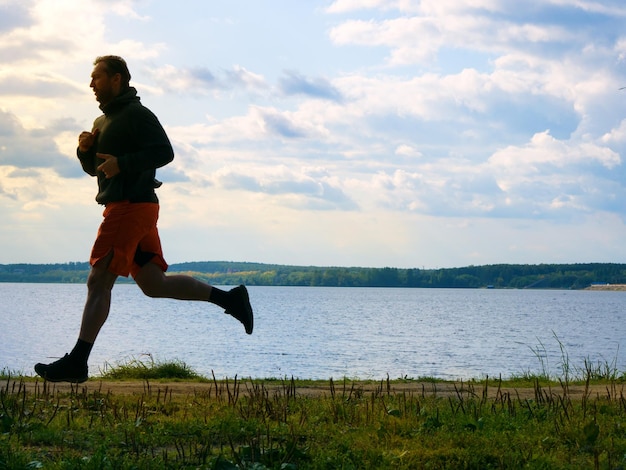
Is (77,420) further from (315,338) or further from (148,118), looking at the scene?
(315,338)

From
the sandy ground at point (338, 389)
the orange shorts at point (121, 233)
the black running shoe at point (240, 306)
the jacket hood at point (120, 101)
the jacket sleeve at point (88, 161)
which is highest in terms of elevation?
the jacket hood at point (120, 101)

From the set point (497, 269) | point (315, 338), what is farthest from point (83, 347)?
point (497, 269)

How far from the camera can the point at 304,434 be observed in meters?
5.58

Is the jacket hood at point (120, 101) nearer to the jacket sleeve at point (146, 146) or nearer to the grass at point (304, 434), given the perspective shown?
the jacket sleeve at point (146, 146)

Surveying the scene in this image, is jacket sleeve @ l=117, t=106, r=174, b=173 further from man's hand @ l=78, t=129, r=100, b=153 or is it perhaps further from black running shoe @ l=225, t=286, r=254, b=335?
black running shoe @ l=225, t=286, r=254, b=335

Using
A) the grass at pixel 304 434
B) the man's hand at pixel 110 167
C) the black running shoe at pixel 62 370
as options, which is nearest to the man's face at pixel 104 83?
the man's hand at pixel 110 167

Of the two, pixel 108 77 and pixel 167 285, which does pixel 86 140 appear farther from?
pixel 167 285

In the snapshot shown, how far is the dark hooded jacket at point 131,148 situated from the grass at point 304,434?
5.52 feet

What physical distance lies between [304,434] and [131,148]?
2643mm

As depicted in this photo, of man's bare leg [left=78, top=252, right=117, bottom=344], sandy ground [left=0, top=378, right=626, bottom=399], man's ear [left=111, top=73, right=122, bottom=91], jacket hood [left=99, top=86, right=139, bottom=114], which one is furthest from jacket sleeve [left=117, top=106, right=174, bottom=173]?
sandy ground [left=0, top=378, right=626, bottom=399]

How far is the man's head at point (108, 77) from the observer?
6.62 meters

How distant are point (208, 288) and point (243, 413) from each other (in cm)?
121

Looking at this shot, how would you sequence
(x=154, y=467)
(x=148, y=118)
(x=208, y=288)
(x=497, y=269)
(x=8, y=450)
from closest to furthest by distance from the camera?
(x=154, y=467) < (x=8, y=450) < (x=148, y=118) < (x=208, y=288) < (x=497, y=269)

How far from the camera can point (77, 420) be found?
20.0ft
